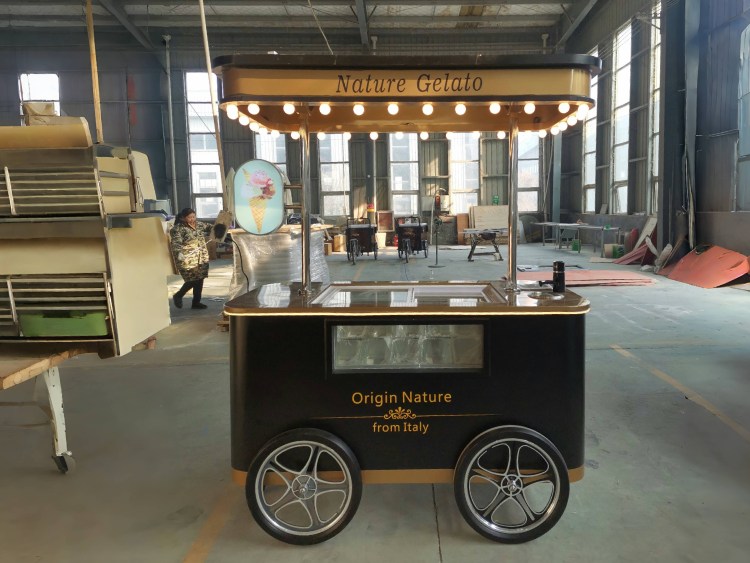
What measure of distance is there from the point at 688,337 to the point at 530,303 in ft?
15.4

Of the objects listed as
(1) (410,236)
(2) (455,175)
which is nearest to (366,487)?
(1) (410,236)

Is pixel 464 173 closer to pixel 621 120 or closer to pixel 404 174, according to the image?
pixel 404 174

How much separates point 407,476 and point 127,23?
19.3 metres

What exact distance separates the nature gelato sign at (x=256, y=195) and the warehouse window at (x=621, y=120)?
15.4 metres

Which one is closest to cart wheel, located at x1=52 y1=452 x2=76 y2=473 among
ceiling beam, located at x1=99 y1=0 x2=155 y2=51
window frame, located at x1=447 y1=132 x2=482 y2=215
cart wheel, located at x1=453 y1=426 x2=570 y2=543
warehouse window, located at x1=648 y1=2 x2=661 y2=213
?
cart wheel, located at x1=453 y1=426 x2=570 y2=543

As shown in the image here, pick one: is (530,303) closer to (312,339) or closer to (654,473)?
(312,339)

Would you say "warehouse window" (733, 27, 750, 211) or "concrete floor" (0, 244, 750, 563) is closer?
"concrete floor" (0, 244, 750, 563)

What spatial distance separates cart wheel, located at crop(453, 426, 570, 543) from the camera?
2.56 meters

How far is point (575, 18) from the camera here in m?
17.6

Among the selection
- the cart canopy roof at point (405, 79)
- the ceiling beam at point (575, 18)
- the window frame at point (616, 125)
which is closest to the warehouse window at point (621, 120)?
the window frame at point (616, 125)

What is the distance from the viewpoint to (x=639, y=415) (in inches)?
163

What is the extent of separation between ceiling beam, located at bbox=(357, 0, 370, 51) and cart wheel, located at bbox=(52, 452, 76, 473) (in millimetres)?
16048

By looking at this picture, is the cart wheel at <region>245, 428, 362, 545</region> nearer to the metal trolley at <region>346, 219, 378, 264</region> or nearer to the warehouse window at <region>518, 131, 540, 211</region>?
the metal trolley at <region>346, 219, 378, 264</region>

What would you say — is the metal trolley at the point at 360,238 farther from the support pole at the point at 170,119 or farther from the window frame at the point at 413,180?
the support pole at the point at 170,119
